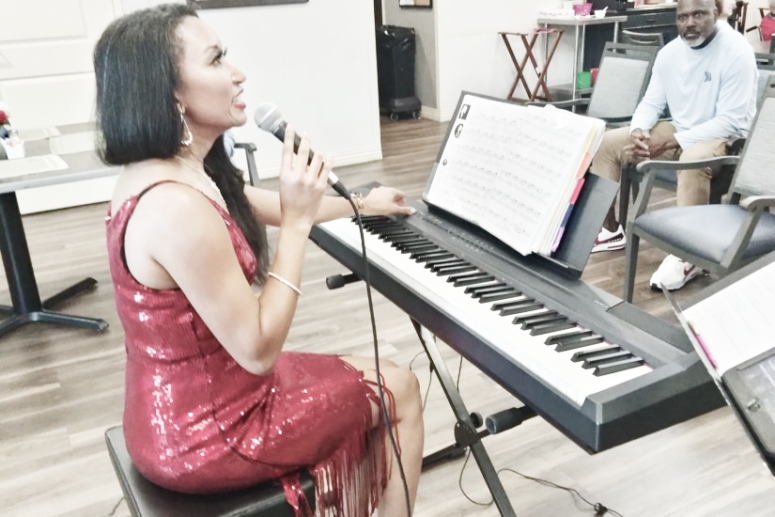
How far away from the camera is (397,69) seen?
6.84 metres

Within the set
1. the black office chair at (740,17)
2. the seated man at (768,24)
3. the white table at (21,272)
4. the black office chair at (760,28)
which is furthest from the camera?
the black office chair at (760,28)

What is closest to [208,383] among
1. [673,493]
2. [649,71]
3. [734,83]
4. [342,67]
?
[673,493]

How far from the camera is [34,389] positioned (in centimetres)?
266

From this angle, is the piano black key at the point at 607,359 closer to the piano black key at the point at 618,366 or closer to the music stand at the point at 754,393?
the piano black key at the point at 618,366

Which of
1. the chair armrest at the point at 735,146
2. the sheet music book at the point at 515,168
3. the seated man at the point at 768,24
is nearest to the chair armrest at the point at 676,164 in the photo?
the chair armrest at the point at 735,146

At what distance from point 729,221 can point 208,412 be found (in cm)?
202

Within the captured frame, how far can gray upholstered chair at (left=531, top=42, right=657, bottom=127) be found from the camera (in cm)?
387

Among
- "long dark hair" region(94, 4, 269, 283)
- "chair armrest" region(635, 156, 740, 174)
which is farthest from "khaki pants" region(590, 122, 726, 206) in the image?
"long dark hair" region(94, 4, 269, 283)

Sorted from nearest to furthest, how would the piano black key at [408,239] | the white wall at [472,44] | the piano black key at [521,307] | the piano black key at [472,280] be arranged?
the piano black key at [521,307]
the piano black key at [472,280]
the piano black key at [408,239]
the white wall at [472,44]

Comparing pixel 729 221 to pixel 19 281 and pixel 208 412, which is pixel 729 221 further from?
pixel 19 281

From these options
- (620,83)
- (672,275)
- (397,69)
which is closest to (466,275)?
(672,275)

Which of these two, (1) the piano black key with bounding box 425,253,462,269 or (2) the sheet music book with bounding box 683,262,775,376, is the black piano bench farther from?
(2) the sheet music book with bounding box 683,262,775,376

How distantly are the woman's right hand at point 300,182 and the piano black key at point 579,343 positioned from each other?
47cm

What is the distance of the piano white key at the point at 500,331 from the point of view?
1.08m
